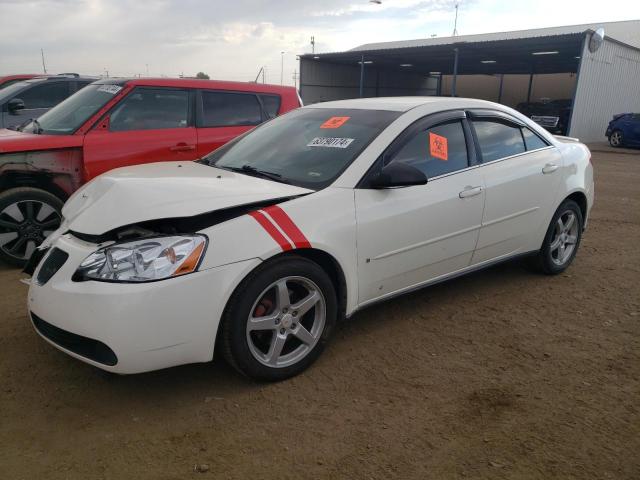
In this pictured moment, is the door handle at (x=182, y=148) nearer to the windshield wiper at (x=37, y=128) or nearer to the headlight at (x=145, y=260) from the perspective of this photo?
the windshield wiper at (x=37, y=128)

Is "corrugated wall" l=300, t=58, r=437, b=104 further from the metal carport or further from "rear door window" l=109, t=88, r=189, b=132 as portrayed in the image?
"rear door window" l=109, t=88, r=189, b=132

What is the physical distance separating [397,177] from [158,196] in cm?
135

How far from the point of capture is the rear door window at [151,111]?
17.2 feet

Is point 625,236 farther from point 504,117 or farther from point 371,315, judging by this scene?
point 371,315

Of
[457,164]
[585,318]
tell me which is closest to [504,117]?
[457,164]

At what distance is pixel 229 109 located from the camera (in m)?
5.95

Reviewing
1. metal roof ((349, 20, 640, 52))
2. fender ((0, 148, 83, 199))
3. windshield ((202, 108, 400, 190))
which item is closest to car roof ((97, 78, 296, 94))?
fender ((0, 148, 83, 199))

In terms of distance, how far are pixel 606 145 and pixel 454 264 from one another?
1983cm

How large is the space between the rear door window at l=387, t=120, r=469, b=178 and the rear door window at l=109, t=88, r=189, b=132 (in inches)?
119

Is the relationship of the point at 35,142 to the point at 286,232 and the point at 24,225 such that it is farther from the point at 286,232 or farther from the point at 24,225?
the point at 286,232

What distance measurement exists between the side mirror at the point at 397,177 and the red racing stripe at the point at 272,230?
0.72 m

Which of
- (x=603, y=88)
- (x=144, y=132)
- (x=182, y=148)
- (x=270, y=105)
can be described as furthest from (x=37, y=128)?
(x=603, y=88)

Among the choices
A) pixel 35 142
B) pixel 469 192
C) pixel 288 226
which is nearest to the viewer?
pixel 288 226

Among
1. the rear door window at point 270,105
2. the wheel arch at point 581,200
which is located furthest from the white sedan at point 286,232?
the rear door window at point 270,105
